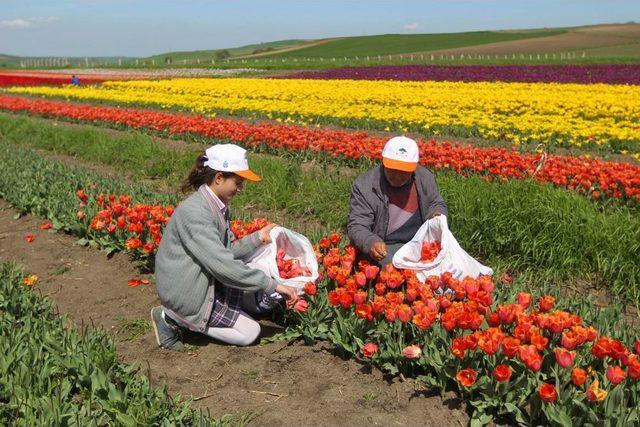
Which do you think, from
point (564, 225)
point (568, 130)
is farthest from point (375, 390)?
point (568, 130)

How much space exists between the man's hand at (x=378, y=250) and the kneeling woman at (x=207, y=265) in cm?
71

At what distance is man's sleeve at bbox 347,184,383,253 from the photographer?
14.3 ft

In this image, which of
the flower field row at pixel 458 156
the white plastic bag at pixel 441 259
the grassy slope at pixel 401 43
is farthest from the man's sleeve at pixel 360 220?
the grassy slope at pixel 401 43

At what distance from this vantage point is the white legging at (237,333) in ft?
13.1

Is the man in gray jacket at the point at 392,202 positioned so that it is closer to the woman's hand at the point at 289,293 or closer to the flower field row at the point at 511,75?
the woman's hand at the point at 289,293

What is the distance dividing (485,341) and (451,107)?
14.3 metres

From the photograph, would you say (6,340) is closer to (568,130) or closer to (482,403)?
(482,403)

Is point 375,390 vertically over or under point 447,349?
under

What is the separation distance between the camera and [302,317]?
12.9 feet

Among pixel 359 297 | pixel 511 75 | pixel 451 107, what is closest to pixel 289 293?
pixel 359 297

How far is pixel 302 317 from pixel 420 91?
59.1ft

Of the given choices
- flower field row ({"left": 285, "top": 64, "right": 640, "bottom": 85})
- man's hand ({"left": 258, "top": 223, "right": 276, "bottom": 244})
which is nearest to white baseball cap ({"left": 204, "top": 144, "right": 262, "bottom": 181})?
man's hand ({"left": 258, "top": 223, "right": 276, "bottom": 244})

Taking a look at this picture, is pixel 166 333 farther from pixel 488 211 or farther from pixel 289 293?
pixel 488 211

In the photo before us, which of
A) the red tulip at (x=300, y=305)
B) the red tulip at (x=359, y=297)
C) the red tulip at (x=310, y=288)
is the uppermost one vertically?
the red tulip at (x=359, y=297)
